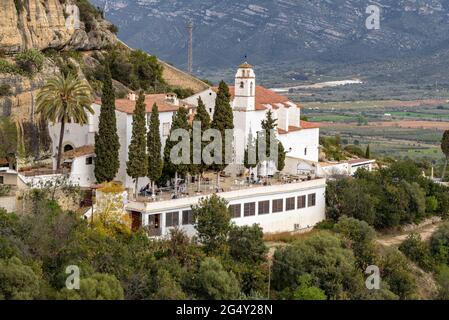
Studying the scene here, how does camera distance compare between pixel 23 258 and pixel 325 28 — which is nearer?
pixel 23 258

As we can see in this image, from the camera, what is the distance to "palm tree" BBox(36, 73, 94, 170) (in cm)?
3803

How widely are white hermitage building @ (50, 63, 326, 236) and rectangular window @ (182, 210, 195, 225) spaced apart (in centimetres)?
4

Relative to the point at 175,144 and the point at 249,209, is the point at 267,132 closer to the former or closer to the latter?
the point at 249,209

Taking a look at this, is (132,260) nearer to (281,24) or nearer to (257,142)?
(257,142)

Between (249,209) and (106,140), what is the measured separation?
20.9 feet

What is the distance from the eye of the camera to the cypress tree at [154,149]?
38.1 meters

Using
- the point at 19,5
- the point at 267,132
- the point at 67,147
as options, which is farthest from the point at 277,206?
the point at 19,5

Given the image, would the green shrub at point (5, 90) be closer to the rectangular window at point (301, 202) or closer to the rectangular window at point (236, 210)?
the rectangular window at point (236, 210)

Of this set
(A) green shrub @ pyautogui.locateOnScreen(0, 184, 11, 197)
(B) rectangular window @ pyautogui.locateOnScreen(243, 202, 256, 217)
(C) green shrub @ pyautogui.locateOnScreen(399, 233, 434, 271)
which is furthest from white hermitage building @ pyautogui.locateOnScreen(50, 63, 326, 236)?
(C) green shrub @ pyautogui.locateOnScreen(399, 233, 434, 271)

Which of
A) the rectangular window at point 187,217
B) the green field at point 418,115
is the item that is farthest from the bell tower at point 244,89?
the green field at point 418,115

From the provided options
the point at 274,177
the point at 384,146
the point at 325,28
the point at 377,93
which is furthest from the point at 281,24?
the point at 274,177

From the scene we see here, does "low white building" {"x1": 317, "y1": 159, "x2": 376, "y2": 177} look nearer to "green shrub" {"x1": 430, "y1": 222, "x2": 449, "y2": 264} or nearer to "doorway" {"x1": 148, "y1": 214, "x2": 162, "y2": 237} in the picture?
"green shrub" {"x1": 430, "y1": 222, "x2": 449, "y2": 264}
